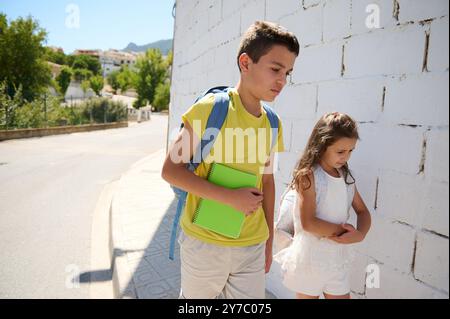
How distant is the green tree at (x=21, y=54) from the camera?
3160mm

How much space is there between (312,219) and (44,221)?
4016 millimetres

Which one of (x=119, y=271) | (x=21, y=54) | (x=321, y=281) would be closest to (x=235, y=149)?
(x=321, y=281)

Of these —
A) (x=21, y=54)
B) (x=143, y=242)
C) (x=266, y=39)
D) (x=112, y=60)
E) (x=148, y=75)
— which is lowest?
(x=143, y=242)

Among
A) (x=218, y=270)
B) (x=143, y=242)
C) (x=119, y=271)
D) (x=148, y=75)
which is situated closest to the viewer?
(x=218, y=270)

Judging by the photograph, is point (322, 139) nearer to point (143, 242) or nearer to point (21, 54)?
point (143, 242)

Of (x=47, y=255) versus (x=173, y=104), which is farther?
(x=173, y=104)

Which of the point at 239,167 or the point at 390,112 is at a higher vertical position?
the point at 390,112

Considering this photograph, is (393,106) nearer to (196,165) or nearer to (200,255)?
(196,165)

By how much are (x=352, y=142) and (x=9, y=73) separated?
11.4ft

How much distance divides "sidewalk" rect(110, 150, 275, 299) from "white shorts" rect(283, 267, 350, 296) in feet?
3.60

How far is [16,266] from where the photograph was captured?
3121mm

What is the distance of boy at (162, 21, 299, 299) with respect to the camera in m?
1.39

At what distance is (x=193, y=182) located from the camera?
1384 millimetres
